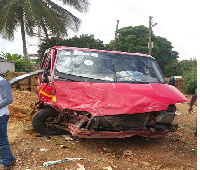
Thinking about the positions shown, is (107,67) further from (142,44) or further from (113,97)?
(142,44)

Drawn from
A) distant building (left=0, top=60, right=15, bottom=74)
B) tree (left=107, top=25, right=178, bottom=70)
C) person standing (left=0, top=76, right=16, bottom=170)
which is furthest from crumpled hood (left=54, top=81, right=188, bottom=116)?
tree (left=107, top=25, right=178, bottom=70)

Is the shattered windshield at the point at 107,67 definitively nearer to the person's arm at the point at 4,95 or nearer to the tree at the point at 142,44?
the person's arm at the point at 4,95

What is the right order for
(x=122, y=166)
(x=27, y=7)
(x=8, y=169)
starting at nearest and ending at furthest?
1. (x=8, y=169)
2. (x=122, y=166)
3. (x=27, y=7)

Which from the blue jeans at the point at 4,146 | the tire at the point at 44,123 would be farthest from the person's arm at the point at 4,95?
the tire at the point at 44,123

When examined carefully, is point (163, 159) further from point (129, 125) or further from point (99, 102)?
point (99, 102)

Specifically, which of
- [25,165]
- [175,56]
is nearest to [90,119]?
[25,165]

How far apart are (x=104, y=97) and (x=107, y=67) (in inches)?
39.7

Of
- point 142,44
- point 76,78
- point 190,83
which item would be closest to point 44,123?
point 76,78

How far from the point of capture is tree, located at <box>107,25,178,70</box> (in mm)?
32812

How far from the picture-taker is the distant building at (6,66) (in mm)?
12477

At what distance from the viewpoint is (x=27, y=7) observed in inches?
598

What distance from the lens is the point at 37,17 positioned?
1505 centimetres

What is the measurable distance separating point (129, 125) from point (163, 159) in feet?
2.74

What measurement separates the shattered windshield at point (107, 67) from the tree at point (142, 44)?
2662 centimetres
